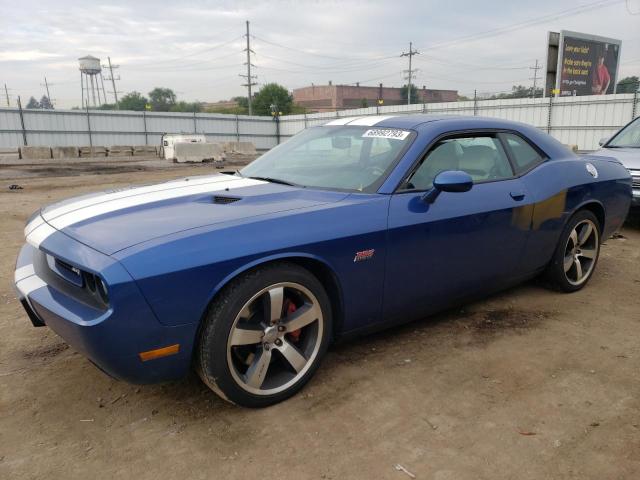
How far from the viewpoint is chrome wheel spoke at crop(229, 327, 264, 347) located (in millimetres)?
2361

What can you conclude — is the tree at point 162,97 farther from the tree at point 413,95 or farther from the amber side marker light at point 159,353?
the amber side marker light at point 159,353

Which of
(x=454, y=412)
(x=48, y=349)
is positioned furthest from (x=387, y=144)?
(x=48, y=349)

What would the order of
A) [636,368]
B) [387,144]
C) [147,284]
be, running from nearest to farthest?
[147,284]
[636,368]
[387,144]

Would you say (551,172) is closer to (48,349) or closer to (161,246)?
(161,246)

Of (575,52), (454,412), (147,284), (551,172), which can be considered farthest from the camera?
(575,52)

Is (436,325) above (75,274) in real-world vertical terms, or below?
below

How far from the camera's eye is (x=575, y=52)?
21.9 meters

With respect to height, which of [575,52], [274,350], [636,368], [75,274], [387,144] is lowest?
[636,368]

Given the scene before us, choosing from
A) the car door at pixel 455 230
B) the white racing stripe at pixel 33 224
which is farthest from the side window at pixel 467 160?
the white racing stripe at pixel 33 224

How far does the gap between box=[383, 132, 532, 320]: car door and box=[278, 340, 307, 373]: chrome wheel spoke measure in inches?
24.0

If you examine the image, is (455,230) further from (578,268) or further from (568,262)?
(578,268)

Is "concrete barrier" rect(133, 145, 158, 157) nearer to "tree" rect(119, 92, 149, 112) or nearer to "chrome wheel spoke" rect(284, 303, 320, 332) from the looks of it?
"chrome wheel spoke" rect(284, 303, 320, 332)

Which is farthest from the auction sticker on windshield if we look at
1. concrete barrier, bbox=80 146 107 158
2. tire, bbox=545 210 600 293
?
concrete barrier, bbox=80 146 107 158

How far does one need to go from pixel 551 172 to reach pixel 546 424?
212 centimetres
